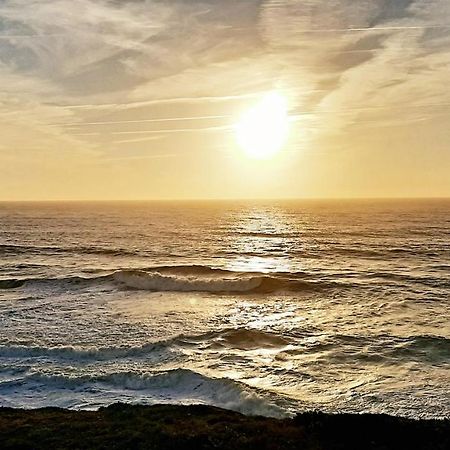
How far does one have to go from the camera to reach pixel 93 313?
28562 millimetres

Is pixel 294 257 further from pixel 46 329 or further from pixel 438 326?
pixel 46 329

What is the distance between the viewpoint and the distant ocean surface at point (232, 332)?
16.1 meters

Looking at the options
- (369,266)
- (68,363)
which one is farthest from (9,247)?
(68,363)

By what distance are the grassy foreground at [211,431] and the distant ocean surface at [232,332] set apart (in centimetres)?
261

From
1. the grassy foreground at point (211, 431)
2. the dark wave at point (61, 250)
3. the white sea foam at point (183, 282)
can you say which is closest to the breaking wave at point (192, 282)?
the white sea foam at point (183, 282)

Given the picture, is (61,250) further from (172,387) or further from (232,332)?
(172,387)

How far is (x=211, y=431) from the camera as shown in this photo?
11453 millimetres

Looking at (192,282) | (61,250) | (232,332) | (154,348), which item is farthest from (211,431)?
(61,250)

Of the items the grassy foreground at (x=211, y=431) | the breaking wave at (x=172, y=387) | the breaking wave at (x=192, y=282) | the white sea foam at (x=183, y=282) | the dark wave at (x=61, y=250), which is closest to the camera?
the grassy foreground at (x=211, y=431)

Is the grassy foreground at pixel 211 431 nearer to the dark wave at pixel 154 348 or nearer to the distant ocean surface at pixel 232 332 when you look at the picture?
the distant ocean surface at pixel 232 332

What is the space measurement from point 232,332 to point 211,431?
1271cm

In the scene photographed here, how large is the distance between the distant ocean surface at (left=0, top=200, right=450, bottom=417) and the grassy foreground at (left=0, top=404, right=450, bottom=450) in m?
2.61

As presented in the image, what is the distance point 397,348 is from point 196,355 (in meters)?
8.51

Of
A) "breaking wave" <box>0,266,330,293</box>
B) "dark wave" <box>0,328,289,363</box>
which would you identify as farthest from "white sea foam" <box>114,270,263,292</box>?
"dark wave" <box>0,328,289,363</box>
